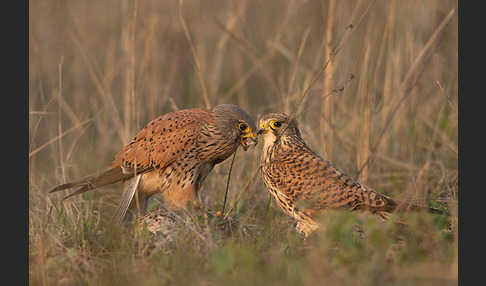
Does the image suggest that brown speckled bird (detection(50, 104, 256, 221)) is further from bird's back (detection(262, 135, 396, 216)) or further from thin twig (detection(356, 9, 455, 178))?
thin twig (detection(356, 9, 455, 178))

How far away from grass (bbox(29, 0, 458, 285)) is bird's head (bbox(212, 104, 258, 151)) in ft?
1.35

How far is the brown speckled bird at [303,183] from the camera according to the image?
4.79 m

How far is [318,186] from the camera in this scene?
499 centimetres

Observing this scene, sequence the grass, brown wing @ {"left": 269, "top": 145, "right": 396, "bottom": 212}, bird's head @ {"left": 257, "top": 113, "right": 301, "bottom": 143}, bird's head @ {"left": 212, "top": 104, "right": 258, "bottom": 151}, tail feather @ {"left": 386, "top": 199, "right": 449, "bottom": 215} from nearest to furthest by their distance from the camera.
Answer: the grass, tail feather @ {"left": 386, "top": 199, "right": 449, "bottom": 215}, brown wing @ {"left": 269, "top": 145, "right": 396, "bottom": 212}, bird's head @ {"left": 257, "top": 113, "right": 301, "bottom": 143}, bird's head @ {"left": 212, "top": 104, "right": 258, "bottom": 151}

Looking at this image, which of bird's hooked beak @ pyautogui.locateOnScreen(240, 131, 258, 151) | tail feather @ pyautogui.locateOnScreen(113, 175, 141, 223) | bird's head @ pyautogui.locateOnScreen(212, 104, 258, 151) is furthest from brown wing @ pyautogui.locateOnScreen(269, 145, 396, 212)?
tail feather @ pyautogui.locateOnScreen(113, 175, 141, 223)

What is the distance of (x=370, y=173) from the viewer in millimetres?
6719

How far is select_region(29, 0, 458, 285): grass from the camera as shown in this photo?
4047 mm

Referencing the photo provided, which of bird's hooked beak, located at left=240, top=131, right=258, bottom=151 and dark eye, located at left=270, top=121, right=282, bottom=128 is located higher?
dark eye, located at left=270, top=121, right=282, bottom=128

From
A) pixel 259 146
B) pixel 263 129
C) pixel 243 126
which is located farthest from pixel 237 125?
pixel 259 146

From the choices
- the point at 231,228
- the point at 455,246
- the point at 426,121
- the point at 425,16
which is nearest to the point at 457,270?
the point at 455,246

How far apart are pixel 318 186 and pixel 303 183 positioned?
12 centimetres

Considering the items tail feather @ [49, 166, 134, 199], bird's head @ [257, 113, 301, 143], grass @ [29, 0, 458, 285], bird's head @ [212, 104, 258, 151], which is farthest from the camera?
bird's head @ [212, 104, 258, 151]

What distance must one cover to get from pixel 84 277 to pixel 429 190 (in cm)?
342

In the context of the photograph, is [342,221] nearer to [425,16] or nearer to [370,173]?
[370,173]
